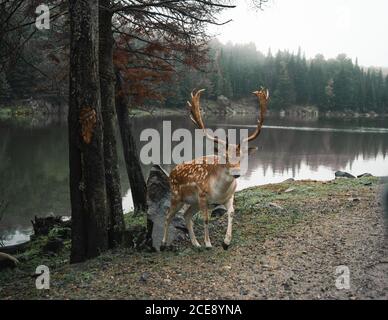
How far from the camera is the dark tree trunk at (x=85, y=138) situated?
23.6ft

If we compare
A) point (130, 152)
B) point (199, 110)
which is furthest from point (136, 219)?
point (199, 110)

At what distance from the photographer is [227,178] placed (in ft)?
24.3

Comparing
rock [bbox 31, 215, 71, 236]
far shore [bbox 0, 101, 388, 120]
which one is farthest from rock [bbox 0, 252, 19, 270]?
far shore [bbox 0, 101, 388, 120]

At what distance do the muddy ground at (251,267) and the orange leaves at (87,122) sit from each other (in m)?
2.12

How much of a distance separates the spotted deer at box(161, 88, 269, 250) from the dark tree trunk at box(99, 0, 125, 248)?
3.93ft

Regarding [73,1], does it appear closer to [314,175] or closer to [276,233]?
[276,233]

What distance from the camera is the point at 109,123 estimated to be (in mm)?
8727

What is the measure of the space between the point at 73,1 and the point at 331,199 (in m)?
8.11

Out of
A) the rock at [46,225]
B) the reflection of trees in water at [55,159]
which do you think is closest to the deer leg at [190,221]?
the rock at [46,225]

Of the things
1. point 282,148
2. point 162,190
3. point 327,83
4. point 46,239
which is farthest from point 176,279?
point 327,83

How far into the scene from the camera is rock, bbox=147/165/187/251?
809 centimetres

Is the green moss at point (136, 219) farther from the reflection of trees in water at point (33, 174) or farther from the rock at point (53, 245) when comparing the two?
the reflection of trees in water at point (33, 174)

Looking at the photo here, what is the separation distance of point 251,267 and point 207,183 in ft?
5.58

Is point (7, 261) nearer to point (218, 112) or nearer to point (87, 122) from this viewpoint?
point (87, 122)
